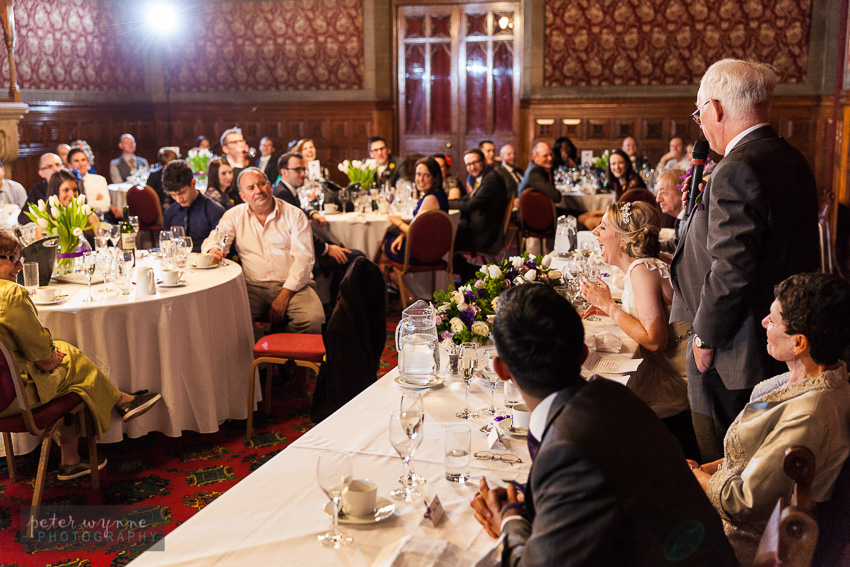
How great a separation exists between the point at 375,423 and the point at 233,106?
1175cm

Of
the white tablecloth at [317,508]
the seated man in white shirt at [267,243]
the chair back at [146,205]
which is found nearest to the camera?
the white tablecloth at [317,508]

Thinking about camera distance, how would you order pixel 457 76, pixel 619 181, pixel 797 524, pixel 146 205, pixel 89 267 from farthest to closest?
pixel 457 76 < pixel 619 181 < pixel 146 205 < pixel 89 267 < pixel 797 524

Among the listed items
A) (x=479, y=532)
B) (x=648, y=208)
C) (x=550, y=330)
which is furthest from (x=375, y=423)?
(x=648, y=208)

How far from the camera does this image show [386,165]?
955 cm

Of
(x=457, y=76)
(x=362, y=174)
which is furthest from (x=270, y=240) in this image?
(x=457, y=76)

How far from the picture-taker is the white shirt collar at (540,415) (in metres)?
1.52

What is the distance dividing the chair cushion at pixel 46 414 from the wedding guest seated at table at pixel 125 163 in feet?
25.3

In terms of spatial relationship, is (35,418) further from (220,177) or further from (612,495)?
(220,177)

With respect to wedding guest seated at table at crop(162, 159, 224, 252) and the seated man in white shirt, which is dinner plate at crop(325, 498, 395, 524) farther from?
wedding guest seated at table at crop(162, 159, 224, 252)

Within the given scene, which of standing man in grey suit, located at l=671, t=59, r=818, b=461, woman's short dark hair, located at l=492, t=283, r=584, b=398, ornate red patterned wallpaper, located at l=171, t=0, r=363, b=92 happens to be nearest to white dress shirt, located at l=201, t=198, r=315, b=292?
standing man in grey suit, located at l=671, t=59, r=818, b=461

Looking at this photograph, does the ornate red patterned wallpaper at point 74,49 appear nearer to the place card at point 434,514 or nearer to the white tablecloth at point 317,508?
the white tablecloth at point 317,508

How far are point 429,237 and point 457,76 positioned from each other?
21.4 ft

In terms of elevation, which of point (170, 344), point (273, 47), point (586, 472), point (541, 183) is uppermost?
point (273, 47)

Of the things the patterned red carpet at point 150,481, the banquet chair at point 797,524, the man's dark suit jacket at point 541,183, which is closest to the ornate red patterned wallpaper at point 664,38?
the man's dark suit jacket at point 541,183
